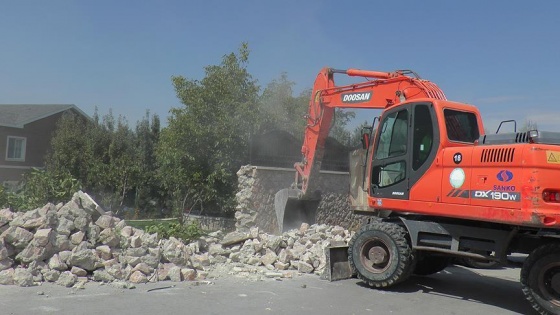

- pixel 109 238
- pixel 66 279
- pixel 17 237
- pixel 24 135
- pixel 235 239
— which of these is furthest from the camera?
pixel 24 135

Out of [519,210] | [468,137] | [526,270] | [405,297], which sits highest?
[468,137]

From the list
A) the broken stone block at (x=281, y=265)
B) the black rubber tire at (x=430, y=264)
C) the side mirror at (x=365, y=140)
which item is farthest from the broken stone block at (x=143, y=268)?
the black rubber tire at (x=430, y=264)

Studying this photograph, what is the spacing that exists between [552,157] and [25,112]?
28.4 m

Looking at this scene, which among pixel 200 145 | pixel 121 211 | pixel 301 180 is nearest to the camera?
pixel 301 180

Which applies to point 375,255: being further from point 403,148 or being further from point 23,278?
point 23,278

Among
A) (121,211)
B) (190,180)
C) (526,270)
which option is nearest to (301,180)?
(190,180)

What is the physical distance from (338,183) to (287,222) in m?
3.58

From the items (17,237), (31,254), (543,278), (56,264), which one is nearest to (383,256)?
(543,278)

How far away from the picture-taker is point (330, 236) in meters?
11.5

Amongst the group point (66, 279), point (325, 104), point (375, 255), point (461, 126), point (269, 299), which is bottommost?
point (269, 299)

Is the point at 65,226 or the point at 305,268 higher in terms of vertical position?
the point at 65,226

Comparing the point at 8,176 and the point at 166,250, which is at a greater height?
the point at 8,176

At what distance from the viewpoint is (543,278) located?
A: 6.88m

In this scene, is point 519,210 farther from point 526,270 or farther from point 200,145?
point 200,145
